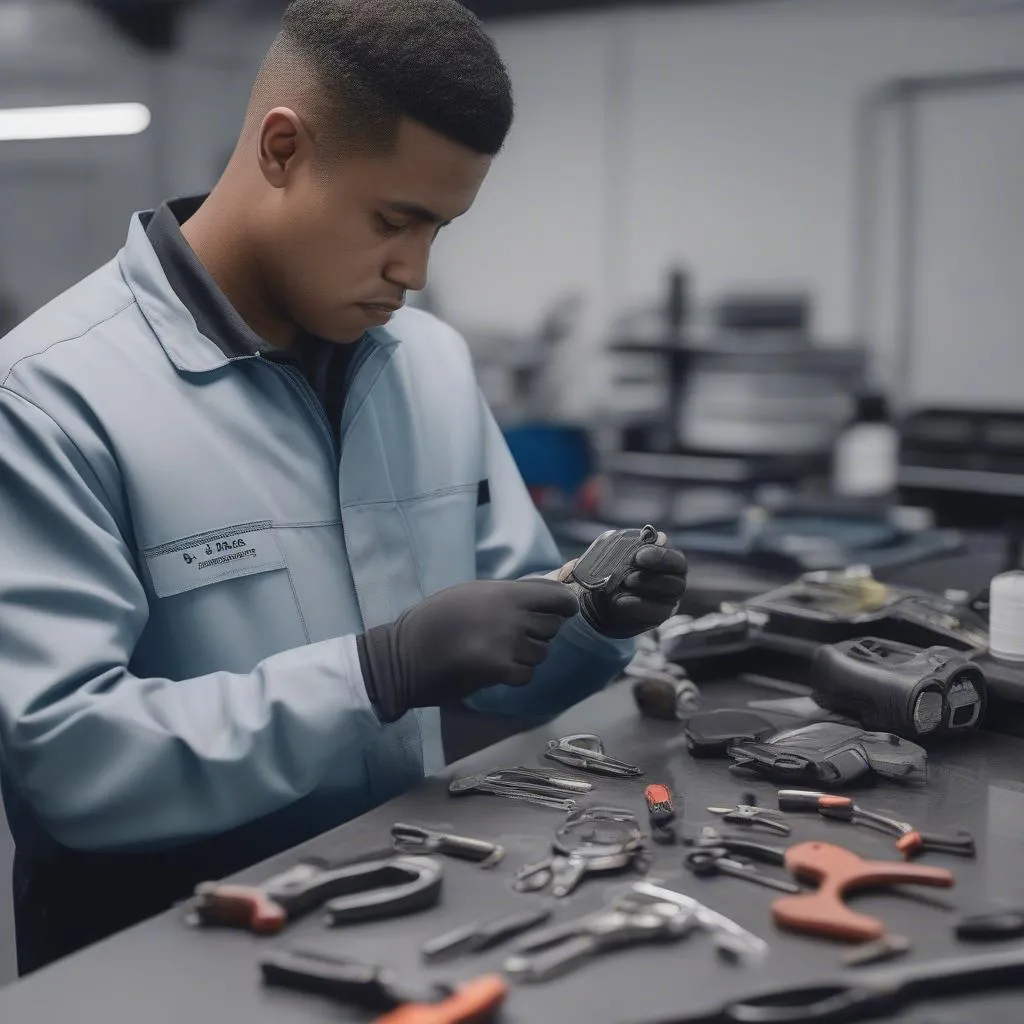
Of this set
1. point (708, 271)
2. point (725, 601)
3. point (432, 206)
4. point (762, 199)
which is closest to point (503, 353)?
point (708, 271)

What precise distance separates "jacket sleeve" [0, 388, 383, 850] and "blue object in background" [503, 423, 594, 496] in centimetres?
280

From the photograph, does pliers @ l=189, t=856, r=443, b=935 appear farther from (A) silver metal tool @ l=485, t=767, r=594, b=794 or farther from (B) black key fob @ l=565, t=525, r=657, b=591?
(B) black key fob @ l=565, t=525, r=657, b=591

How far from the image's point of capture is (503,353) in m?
4.05

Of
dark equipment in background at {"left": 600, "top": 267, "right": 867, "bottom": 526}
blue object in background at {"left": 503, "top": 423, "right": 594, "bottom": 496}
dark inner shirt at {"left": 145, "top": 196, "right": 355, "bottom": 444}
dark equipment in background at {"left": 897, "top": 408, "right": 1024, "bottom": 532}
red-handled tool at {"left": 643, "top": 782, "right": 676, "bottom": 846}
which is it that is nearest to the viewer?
red-handled tool at {"left": 643, "top": 782, "right": 676, "bottom": 846}

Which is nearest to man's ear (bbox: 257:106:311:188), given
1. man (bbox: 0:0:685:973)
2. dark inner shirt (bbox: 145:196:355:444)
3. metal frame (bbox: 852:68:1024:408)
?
man (bbox: 0:0:685:973)

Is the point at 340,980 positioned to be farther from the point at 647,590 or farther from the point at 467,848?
the point at 647,590

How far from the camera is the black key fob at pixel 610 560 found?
1019 mm

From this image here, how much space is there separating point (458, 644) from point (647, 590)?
0.20 metres

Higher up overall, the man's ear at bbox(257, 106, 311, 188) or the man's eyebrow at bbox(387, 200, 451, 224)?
the man's ear at bbox(257, 106, 311, 188)

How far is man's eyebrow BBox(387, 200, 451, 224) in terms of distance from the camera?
3.26 ft

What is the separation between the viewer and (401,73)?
96cm

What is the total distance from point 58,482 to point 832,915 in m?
0.64

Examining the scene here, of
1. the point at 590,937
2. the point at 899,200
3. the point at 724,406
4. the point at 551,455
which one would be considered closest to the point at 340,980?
the point at 590,937

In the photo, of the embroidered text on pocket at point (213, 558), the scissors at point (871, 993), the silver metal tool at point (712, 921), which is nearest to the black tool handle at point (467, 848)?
the silver metal tool at point (712, 921)
